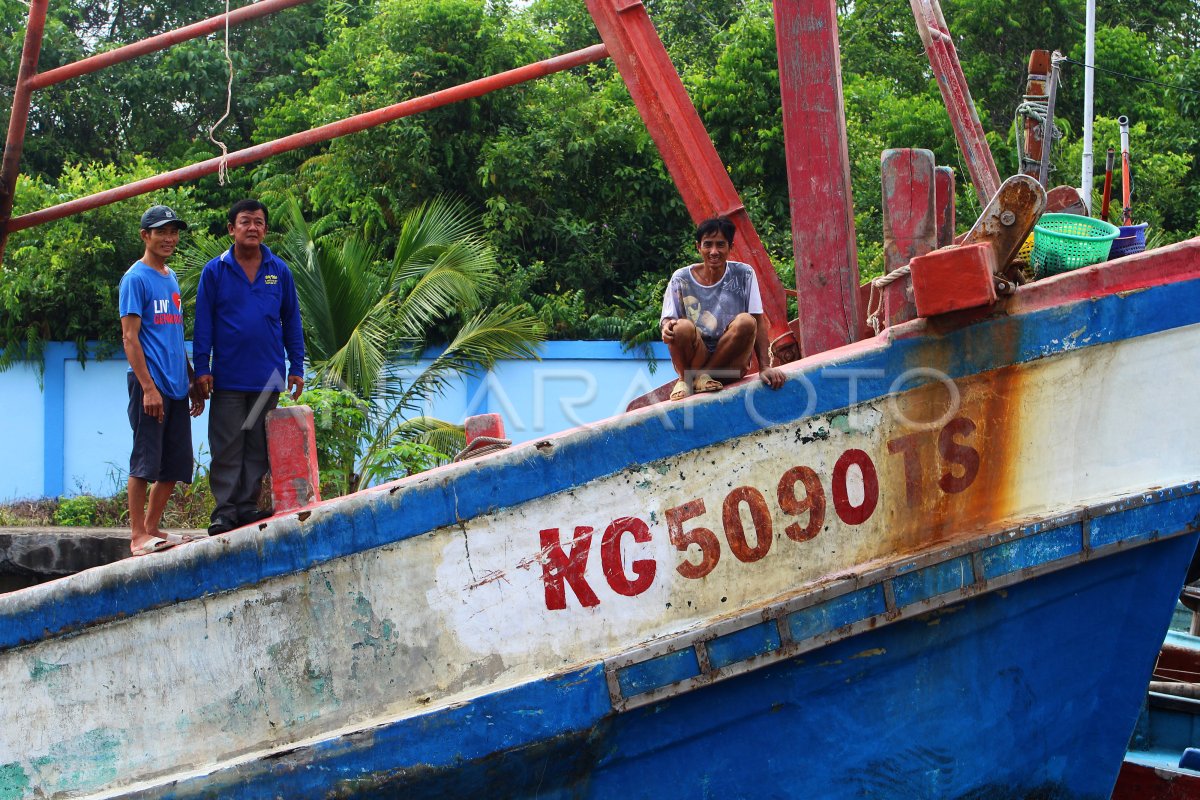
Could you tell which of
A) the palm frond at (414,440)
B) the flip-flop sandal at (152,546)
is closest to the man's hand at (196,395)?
the flip-flop sandal at (152,546)

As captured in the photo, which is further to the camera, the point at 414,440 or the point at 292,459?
the point at 414,440

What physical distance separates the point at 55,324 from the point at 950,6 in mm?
12078

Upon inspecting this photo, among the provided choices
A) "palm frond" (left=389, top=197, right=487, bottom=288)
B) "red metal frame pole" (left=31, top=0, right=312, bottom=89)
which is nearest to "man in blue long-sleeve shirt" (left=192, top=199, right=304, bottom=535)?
"red metal frame pole" (left=31, top=0, right=312, bottom=89)

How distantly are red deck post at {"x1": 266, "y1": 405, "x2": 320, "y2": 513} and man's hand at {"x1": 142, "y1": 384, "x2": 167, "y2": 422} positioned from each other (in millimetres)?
592

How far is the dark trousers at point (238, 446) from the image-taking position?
4273 mm

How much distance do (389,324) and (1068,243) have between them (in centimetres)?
632

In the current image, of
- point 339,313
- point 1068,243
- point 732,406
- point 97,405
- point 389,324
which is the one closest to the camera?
point 732,406

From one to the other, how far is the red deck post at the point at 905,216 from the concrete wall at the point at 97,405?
763 cm

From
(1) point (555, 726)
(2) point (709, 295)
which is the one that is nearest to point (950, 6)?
(2) point (709, 295)

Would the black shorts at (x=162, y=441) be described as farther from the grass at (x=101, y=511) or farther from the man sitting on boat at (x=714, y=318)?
the grass at (x=101, y=511)

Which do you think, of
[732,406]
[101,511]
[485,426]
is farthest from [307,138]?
[101,511]

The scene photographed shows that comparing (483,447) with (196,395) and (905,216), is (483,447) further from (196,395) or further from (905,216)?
(905,216)

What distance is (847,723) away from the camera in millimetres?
3660

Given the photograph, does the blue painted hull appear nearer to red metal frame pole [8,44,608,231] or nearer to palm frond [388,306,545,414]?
red metal frame pole [8,44,608,231]
